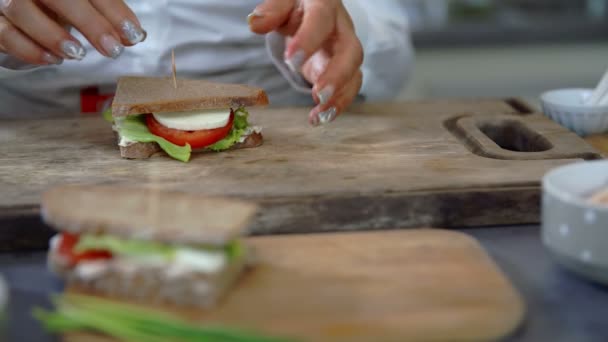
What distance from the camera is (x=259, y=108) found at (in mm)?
2105

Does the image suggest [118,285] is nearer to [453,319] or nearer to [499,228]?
[453,319]

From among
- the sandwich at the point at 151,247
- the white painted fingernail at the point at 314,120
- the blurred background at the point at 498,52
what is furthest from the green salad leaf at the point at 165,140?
the blurred background at the point at 498,52

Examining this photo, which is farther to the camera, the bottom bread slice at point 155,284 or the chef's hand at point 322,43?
the chef's hand at point 322,43

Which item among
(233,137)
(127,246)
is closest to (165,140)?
(233,137)

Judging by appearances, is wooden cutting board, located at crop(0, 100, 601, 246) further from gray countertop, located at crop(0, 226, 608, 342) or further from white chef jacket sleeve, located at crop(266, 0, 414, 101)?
white chef jacket sleeve, located at crop(266, 0, 414, 101)

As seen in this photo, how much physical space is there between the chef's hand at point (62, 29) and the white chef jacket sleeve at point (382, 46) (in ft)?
1.89

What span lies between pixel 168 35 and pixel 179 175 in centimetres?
63

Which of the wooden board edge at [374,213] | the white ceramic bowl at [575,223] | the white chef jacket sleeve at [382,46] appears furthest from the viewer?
the white chef jacket sleeve at [382,46]

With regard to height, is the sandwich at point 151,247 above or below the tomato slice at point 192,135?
above

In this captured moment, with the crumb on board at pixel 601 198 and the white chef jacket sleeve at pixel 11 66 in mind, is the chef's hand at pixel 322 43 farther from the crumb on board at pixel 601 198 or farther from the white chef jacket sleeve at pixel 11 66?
the crumb on board at pixel 601 198

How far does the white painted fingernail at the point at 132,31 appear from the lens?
1688 millimetres

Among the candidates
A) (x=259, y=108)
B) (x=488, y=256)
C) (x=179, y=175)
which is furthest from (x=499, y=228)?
(x=259, y=108)

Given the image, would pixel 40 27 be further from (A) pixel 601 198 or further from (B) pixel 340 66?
(A) pixel 601 198

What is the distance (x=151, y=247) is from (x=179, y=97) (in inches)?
28.3
